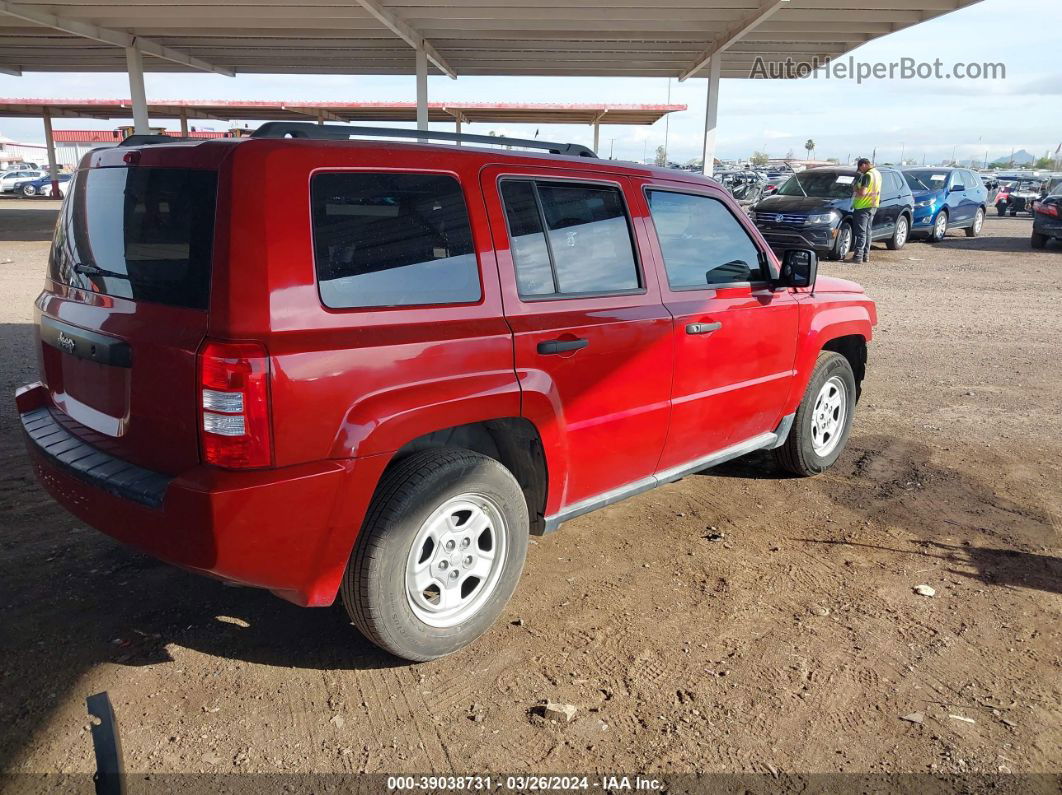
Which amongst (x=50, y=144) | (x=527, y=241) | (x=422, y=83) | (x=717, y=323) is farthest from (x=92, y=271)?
(x=50, y=144)

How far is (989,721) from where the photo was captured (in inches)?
111

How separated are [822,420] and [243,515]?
3.76 meters

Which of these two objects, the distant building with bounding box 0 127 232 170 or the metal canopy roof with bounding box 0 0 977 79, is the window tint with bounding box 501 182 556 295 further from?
the distant building with bounding box 0 127 232 170

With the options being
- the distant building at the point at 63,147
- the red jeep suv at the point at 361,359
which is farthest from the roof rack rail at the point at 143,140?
the distant building at the point at 63,147

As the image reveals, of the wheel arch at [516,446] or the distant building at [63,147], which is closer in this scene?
the wheel arch at [516,446]

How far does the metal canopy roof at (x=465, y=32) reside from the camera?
502 inches

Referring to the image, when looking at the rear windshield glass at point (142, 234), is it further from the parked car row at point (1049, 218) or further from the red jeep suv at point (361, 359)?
the parked car row at point (1049, 218)

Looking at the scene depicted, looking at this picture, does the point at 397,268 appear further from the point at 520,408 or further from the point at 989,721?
the point at 989,721

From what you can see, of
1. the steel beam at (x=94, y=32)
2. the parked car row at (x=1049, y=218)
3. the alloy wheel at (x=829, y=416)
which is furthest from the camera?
the parked car row at (x=1049, y=218)

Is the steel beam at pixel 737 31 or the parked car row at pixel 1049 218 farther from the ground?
the steel beam at pixel 737 31

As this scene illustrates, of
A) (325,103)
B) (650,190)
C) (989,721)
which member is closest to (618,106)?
(325,103)

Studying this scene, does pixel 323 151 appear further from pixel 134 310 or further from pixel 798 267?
pixel 798 267

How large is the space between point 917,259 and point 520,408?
16.0m

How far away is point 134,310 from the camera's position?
2713mm
